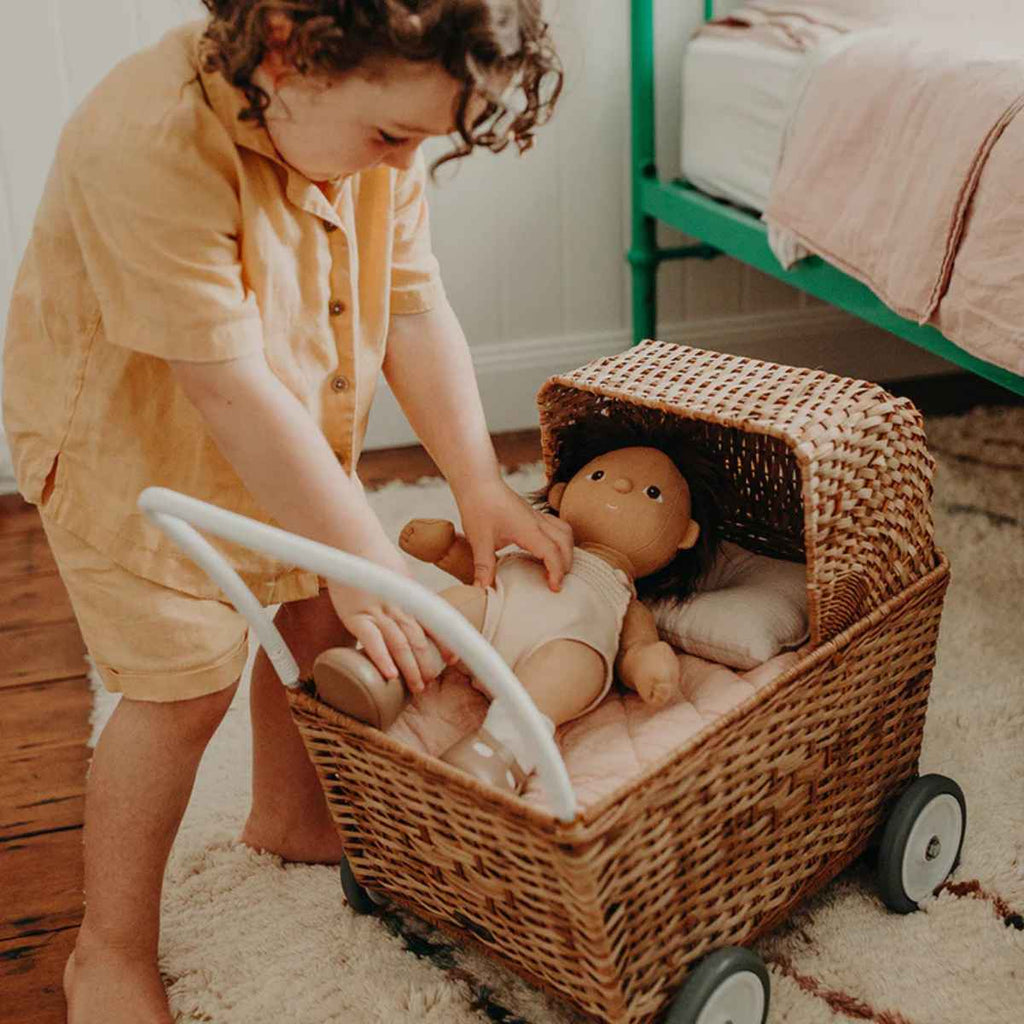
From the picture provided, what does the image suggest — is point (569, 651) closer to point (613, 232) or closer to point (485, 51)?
point (485, 51)

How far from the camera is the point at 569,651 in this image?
928 millimetres

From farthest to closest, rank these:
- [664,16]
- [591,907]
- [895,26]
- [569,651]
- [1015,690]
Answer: [664,16], [895,26], [1015,690], [569,651], [591,907]

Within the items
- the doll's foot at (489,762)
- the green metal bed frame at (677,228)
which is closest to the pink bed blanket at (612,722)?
the doll's foot at (489,762)

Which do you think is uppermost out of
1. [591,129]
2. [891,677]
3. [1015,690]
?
[591,129]

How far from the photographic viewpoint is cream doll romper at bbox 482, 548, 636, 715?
0.94m

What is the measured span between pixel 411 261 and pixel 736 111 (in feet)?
2.83

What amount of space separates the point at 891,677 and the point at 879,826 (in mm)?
134

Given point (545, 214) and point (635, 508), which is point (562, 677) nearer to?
point (635, 508)

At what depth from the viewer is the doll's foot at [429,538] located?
1.04m

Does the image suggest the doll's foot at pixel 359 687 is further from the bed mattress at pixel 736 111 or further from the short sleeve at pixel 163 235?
the bed mattress at pixel 736 111

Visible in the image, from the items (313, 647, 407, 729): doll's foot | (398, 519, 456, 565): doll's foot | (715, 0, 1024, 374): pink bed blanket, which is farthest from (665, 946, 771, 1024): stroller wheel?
(715, 0, 1024, 374): pink bed blanket

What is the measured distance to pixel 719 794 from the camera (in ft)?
2.83

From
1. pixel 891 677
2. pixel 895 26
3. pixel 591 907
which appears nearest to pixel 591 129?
pixel 895 26

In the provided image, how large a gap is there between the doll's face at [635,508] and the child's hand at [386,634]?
9.4 inches
